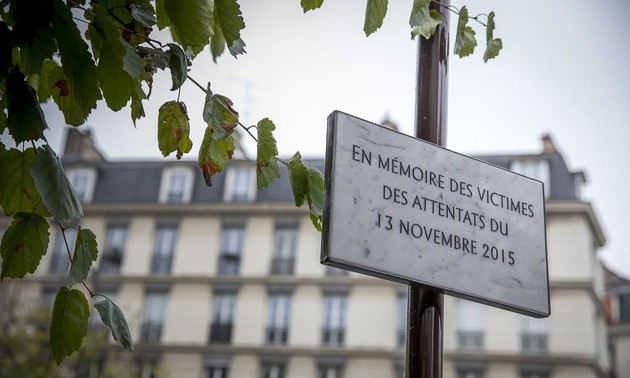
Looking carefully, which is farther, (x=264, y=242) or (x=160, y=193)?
(x=160, y=193)

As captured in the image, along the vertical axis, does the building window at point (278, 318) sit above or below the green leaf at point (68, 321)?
above

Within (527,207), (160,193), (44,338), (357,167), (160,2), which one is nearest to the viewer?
(160,2)

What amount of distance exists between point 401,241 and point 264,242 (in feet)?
105

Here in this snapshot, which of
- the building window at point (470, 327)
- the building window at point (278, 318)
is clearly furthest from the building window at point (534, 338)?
the building window at point (278, 318)

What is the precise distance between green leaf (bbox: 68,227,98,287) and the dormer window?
33.7 m

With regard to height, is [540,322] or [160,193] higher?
[160,193]

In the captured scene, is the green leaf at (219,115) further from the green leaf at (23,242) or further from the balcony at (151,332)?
the balcony at (151,332)

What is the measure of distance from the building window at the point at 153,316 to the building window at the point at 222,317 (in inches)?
81.6

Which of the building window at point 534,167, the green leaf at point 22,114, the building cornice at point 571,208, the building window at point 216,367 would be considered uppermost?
the building window at point 534,167

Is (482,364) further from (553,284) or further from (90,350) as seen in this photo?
(90,350)

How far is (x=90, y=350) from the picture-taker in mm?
25203

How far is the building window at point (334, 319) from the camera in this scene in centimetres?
3228

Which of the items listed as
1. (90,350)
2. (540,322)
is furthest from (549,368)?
(90,350)

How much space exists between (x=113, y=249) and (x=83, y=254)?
A: 112 feet
